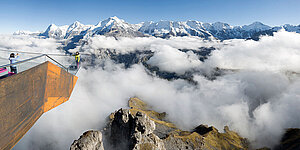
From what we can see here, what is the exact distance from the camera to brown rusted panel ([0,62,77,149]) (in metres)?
7.01

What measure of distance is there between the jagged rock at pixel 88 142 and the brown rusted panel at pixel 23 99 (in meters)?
29.1

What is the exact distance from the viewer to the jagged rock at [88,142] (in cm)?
3453

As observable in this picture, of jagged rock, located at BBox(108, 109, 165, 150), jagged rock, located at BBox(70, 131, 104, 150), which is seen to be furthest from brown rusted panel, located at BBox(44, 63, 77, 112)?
jagged rock, located at BBox(108, 109, 165, 150)

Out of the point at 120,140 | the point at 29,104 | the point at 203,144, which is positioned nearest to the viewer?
A: the point at 29,104

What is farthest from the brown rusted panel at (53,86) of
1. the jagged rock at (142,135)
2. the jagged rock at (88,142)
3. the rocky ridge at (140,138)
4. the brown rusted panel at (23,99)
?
the jagged rock at (142,135)

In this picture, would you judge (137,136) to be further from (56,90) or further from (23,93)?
(23,93)

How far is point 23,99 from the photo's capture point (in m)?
8.22

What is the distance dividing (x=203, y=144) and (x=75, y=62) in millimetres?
179492

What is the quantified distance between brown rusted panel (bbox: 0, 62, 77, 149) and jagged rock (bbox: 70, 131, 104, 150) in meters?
29.1

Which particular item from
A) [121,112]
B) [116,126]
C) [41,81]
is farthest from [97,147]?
[116,126]

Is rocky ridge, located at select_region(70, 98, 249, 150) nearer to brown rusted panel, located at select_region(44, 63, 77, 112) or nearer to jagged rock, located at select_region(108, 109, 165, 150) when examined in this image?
jagged rock, located at select_region(108, 109, 165, 150)

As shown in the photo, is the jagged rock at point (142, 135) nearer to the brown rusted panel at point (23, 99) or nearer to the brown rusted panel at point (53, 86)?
the brown rusted panel at point (53, 86)

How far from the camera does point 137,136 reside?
58031 mm

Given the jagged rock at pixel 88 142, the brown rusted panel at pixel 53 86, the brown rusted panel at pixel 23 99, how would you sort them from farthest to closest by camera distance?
the jagged rock at pixel 88 142 < the brown rusted panel at pixel 53 86 < the brown rusted panel at pixel 23 99
